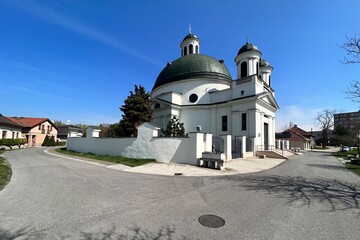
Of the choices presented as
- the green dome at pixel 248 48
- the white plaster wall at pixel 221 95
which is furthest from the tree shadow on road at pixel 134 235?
the green dome at pixel 248 48

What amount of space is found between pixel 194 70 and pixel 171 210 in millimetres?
24513

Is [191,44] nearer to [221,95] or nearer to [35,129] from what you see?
[221,95]

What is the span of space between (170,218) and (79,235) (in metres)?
1.77

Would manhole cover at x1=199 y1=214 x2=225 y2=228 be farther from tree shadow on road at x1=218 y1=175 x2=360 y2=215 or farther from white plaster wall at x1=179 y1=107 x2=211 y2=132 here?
white plaster wall at x1=179 y1=107 x2=211 y2=132

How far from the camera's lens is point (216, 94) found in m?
25.6

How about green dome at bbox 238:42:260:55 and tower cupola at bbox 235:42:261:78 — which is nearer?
tower cupola at bbox 235:42:261:78

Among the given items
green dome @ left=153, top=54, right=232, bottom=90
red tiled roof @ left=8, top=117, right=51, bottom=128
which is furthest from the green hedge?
green dome @ left=153, top=54, right=232, bottom=90

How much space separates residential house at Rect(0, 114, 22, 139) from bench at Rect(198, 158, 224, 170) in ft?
103

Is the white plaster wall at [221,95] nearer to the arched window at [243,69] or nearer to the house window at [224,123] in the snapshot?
the house window at [224,123]

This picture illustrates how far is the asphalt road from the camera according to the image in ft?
11.5

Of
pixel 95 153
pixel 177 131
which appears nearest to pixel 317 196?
pixel 177 131

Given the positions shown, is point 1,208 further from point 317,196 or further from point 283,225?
point 317,196

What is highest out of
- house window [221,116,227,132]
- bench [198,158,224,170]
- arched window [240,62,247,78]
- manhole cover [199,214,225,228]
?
arched window [240,62,247,78]

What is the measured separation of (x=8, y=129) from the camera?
29625mm
